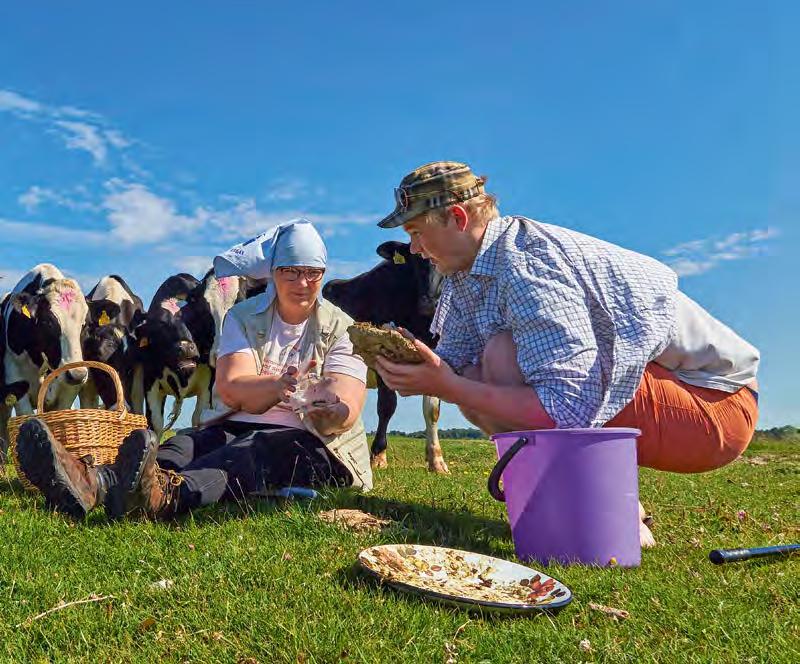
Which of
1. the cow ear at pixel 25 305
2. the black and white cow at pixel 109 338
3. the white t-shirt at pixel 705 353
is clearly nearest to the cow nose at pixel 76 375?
the black and white cow at pixel 109 338

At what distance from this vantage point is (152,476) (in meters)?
4.36

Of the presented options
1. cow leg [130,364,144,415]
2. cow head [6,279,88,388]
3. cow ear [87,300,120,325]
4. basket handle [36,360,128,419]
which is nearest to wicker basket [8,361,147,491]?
basket handle [36,360,128,419]

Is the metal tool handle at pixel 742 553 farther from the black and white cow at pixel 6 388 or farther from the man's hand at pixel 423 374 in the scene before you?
the black and white cow at pixel 6 388

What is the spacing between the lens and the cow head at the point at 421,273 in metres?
11.6

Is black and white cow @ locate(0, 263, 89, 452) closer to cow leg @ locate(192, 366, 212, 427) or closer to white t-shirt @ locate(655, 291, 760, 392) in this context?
cow leg @ locate(192, 366, 212, 427)

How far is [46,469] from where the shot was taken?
14.7 feet

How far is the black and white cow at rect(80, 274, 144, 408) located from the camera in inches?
487

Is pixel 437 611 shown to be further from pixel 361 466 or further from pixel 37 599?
pixel 361 466

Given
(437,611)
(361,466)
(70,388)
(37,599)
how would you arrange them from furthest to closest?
1. (70,388)
2. (361,466)
3. (37,599)
4. (437,611)

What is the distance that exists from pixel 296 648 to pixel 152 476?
190 centimetres

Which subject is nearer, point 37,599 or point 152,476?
point 37,599

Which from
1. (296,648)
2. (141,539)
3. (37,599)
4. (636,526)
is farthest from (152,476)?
(636,526)

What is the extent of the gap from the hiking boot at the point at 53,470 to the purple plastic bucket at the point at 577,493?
227 centimetres

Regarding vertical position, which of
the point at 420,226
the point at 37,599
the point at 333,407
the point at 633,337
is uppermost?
the point at 420,226
